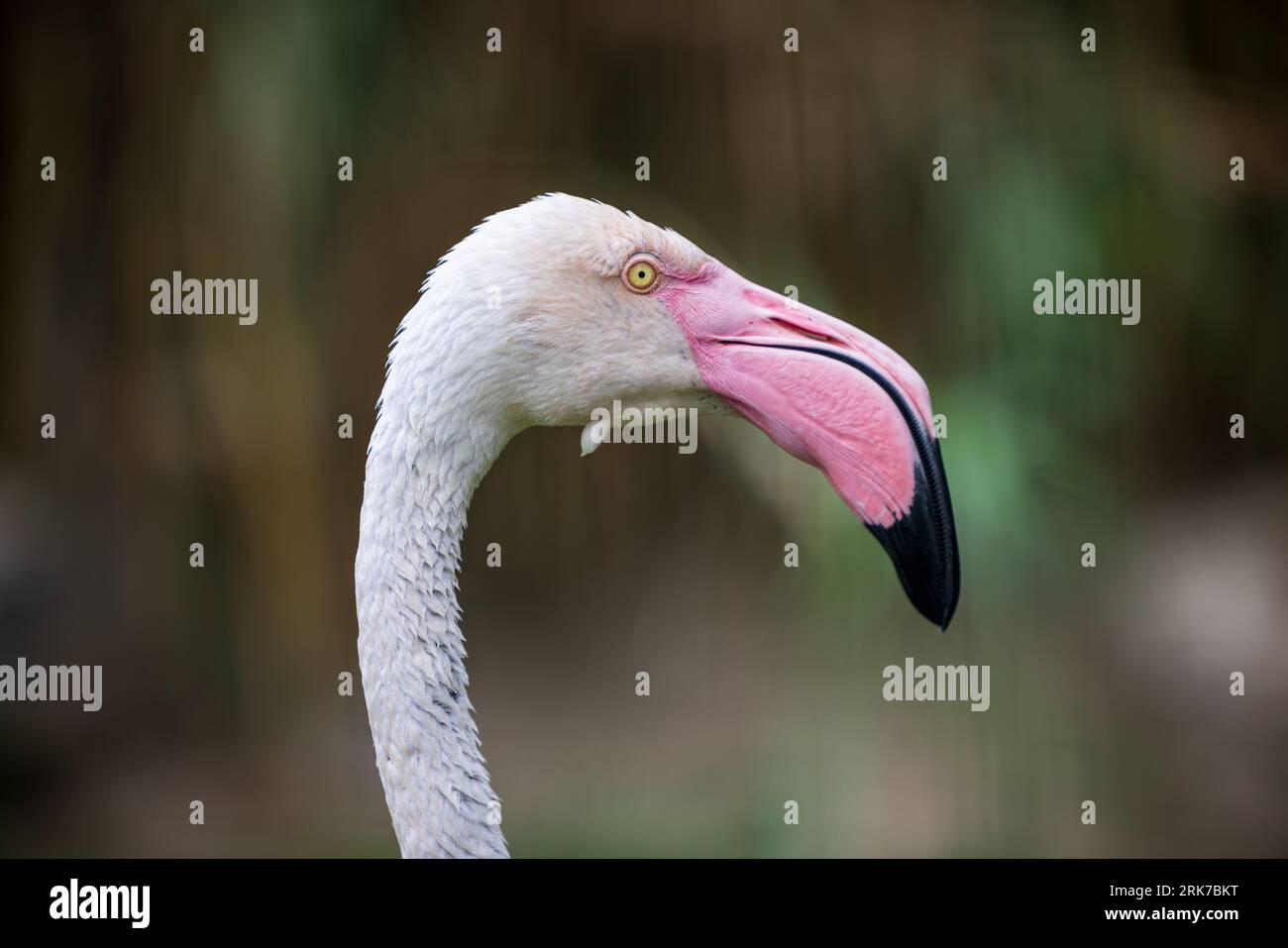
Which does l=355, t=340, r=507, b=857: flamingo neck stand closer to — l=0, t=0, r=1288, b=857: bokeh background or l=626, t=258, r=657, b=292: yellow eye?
l=626, t=258, r=657, b=292: yellow eye

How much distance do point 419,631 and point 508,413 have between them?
0.33 metres

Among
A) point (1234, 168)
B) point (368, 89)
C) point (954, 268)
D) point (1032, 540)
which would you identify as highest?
point (368, 89)

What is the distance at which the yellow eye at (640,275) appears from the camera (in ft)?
5.31

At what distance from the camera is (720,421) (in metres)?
3.95

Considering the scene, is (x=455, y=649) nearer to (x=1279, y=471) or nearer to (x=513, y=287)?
(x=513, y=287)

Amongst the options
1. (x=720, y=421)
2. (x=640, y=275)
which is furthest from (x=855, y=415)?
(x=720, y=421)

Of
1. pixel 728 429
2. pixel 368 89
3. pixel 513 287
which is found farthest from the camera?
pixel 728 429

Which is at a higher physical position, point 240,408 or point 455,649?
point 240,408

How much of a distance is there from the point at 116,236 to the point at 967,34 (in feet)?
9.49

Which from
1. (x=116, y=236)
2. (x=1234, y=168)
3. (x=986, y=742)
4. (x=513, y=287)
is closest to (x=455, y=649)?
(x=513, y=287)

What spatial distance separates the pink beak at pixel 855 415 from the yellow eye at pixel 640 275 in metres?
0.05

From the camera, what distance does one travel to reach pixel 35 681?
12.9 feet

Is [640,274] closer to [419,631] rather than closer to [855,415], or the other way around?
[855,415]

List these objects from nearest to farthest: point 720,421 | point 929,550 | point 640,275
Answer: point 929,550
point 640,275
point 720,421
